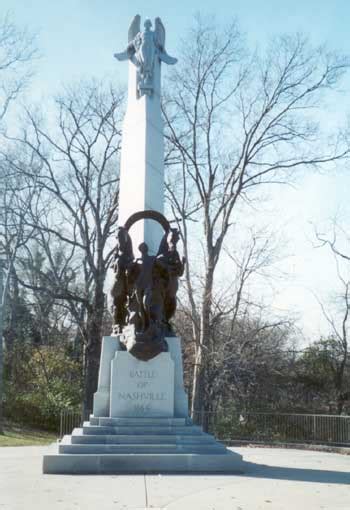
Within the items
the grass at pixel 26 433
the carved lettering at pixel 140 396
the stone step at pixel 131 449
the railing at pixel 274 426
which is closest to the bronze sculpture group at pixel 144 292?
the carved lettering at pixel 140 396

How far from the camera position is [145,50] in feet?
51.6

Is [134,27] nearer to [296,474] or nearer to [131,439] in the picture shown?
[131,439]

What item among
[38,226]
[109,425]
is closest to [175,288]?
[109,425]

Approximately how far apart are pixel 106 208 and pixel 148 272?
18.1m

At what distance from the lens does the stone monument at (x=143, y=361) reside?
10.9 metres

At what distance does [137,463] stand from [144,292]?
3352 mm

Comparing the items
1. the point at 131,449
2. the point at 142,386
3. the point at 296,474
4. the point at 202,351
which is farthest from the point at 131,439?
the point at 202,351

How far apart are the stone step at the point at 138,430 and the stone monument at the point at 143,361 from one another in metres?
0.02

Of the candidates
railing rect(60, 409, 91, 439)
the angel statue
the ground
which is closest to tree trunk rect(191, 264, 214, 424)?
railing rect(60, 409, 91, 439)

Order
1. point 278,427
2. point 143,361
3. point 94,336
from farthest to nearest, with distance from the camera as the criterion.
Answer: point 94,336
point 278,427
point 143,361

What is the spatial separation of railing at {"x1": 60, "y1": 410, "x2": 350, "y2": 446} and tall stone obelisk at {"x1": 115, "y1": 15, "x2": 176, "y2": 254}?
10366 mm

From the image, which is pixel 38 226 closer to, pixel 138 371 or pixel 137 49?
pixel 137 49

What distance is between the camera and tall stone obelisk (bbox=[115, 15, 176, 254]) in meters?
14.3

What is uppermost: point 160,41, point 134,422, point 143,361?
point 160,41
